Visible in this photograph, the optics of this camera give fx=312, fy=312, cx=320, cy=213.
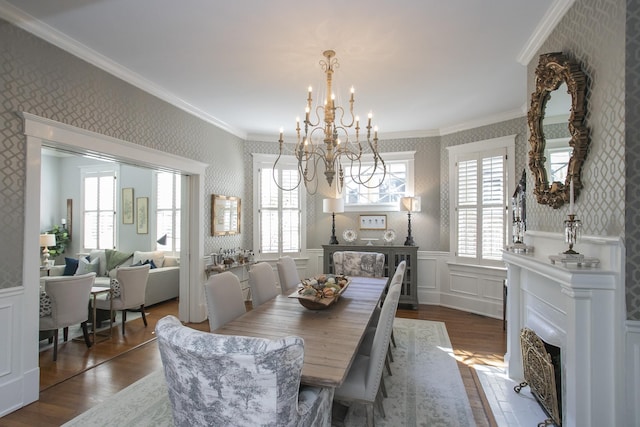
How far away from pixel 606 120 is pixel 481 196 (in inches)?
123

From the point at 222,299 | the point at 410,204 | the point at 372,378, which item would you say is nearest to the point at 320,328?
the point at 372,378

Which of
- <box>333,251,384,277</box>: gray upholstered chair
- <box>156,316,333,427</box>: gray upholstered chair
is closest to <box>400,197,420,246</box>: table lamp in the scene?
<box>333,251,384,277</box>: gray upholstered chair

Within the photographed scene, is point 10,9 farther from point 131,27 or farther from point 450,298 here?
point 450,298

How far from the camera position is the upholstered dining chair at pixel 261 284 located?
2.83 meters

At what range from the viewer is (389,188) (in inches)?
216

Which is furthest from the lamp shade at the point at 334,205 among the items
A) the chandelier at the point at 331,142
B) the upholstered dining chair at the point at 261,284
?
the upholstered dining chair at the point at 261,284

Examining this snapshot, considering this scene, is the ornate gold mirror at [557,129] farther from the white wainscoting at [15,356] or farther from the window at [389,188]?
the white wainscoting at [15,356]

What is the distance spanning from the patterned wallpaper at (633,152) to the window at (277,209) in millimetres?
4502

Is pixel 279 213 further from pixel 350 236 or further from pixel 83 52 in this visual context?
pixel 83 52

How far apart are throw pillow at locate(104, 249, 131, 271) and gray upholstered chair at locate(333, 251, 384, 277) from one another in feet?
14.0

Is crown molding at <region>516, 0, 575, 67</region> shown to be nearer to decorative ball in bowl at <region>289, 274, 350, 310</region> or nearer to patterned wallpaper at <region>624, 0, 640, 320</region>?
patterned wallpaper at <region>624, 0, 640, 320</region>

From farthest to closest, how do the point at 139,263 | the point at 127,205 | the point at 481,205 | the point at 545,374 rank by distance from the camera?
the point at 127,205 → the point at 139,263 → the point at 481,205 → the point at 545,374

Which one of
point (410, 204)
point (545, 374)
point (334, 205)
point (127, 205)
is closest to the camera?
point (545, 374)

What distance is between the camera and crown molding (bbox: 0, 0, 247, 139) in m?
2.27
